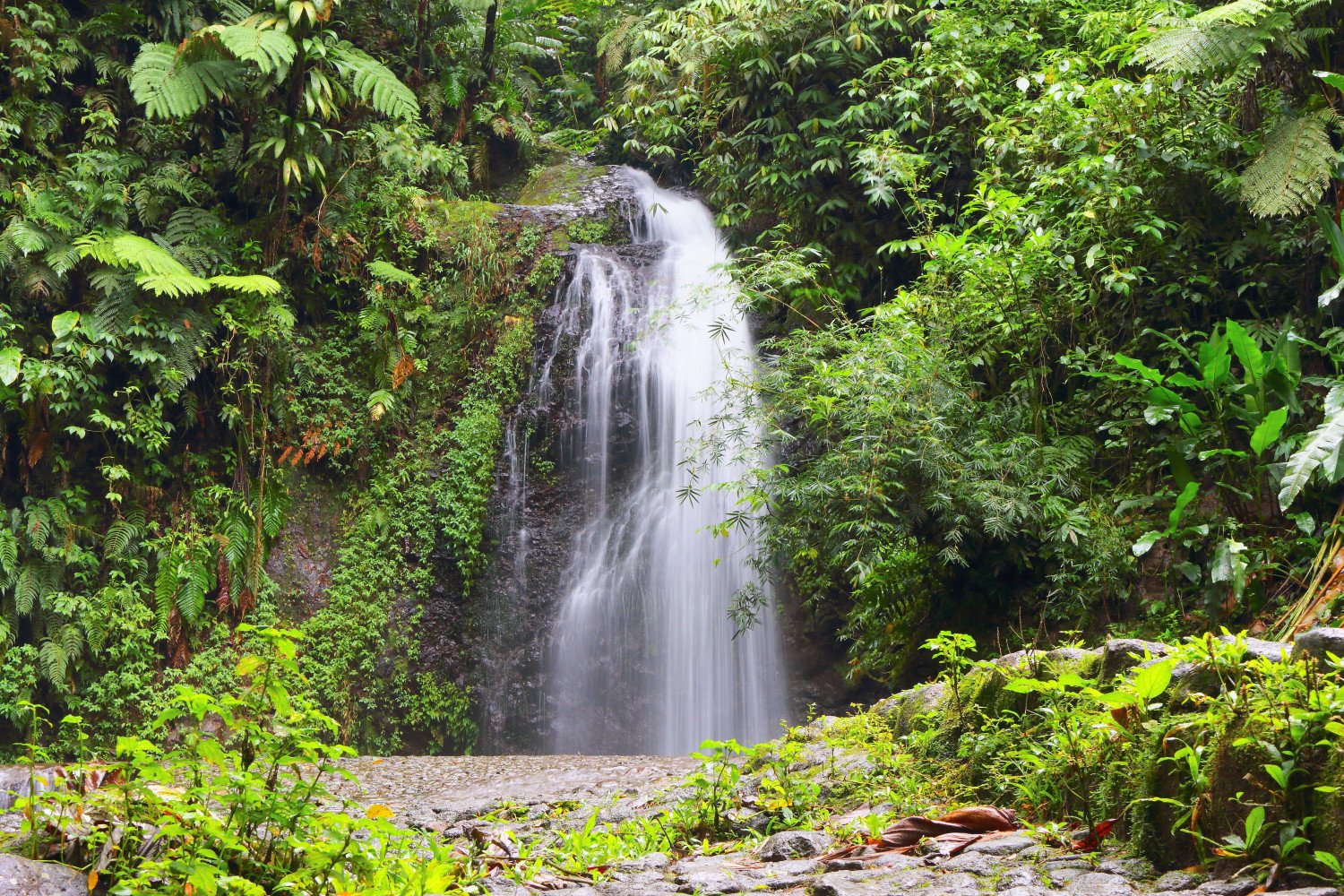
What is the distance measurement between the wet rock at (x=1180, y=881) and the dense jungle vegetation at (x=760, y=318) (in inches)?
93.8

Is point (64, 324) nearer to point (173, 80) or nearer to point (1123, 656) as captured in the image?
point (173, 80)

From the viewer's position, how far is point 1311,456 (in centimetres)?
433

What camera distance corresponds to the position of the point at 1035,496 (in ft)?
18.6

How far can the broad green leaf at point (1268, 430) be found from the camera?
435 centimetres

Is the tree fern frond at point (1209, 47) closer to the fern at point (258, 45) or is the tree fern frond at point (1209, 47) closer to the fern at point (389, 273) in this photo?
the fern at point (258, 45)

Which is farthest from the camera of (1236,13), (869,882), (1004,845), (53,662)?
(53,662)

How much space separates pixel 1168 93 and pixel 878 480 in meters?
3.32

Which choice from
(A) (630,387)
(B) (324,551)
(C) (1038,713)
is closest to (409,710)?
(B) (324,551)

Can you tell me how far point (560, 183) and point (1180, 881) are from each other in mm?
11437

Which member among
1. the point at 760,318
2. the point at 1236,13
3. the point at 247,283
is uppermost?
the point at 1236,13

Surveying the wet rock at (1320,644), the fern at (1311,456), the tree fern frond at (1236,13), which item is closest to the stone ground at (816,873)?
the wet rock at (1320,644)

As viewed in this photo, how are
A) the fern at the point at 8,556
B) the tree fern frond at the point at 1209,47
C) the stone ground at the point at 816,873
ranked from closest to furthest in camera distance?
the stone ground at the point at 816,873, the tree fern frond at the point at 1209,47, the fern at the point at 8,556

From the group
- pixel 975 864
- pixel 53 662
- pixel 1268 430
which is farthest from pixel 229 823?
pixel 53 662

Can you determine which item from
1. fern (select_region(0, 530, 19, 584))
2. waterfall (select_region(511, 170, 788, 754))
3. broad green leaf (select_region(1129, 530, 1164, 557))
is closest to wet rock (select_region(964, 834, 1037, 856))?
broad green leaf (select_region(1129, 530, 1164, 557))
